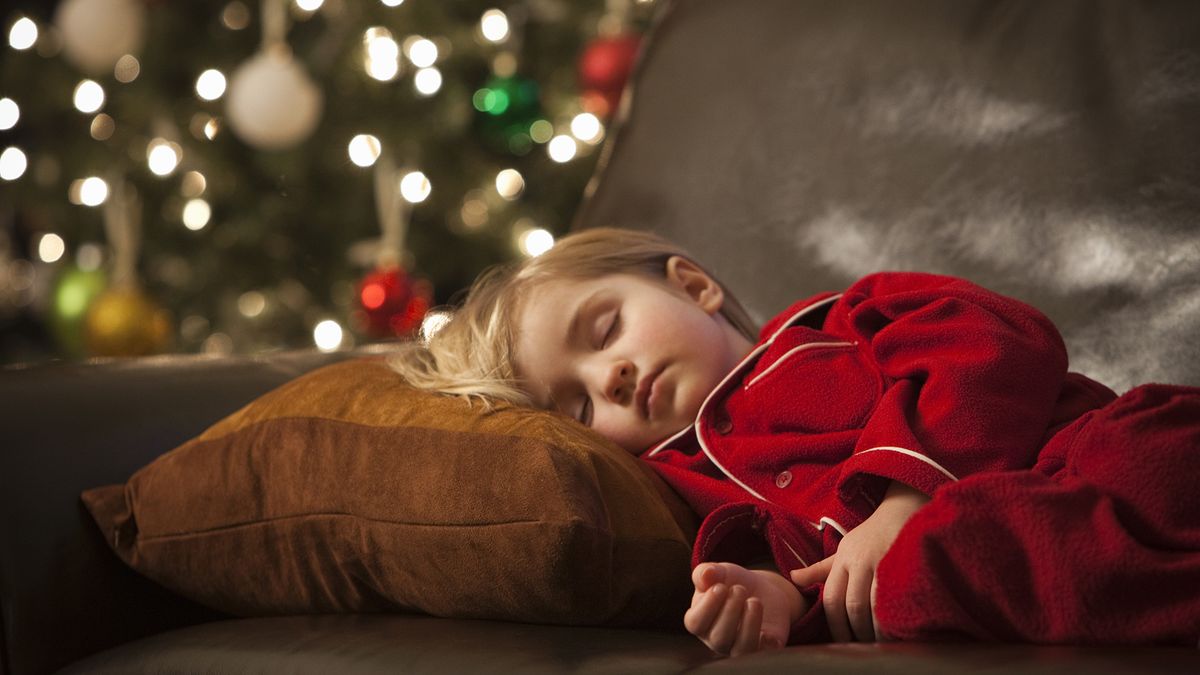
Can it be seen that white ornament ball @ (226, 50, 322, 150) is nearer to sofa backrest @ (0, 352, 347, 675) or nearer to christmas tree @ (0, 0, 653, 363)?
christmas tree @ (0, 0, 653, 363)

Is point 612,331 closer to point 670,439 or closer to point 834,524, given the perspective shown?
point 670,439

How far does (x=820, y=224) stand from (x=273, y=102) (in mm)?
1809

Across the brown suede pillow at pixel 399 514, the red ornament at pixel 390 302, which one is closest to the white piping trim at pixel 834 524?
the brown suede pillow at pixel 399 514

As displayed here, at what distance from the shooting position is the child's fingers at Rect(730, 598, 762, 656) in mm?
792

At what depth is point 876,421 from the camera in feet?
3.21

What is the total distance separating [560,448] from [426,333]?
54 cm

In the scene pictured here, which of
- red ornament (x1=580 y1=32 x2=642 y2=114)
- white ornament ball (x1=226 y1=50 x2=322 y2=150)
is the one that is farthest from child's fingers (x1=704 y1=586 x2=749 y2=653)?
white ornament ball (x1=226 y1=50 x2=322 y2=150)

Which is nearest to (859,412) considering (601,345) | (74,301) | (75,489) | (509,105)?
(601,345)

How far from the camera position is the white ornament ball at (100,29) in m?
3.04

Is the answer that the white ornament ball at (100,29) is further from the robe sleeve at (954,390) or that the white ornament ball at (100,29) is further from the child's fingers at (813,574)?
the child's fingers at (813,574)

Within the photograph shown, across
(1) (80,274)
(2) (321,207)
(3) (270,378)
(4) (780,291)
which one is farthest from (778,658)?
(1) (80,274)

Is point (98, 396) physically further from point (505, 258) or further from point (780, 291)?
point (505, 258)

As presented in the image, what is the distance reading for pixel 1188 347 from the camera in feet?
3.58

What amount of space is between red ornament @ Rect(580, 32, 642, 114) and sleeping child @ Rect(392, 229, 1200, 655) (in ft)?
4.09
